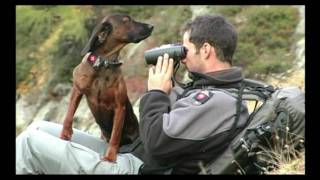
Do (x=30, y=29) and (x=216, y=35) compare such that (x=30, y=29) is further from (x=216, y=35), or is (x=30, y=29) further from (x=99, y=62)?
(x=216, y=35)

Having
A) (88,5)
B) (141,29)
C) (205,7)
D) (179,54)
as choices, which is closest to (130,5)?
(88,5)

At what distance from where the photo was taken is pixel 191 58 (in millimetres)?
3834

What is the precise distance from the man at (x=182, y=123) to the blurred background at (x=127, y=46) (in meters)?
4.24

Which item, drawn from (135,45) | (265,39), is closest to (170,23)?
(135,45)

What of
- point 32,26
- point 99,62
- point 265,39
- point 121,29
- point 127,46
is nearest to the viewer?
point 99,62

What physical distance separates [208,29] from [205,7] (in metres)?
8.83

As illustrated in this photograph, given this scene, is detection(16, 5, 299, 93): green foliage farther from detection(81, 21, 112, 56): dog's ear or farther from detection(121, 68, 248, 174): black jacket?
detection(121, 68, 248, 174): black jacket

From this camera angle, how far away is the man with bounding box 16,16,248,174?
11.6ft

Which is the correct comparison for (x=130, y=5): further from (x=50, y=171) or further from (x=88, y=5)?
(x=50, y=171)

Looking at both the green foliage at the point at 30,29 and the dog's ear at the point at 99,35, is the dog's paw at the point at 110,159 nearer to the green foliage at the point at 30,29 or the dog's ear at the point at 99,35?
the dog's ear at the point at 99,35

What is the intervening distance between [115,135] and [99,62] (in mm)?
558

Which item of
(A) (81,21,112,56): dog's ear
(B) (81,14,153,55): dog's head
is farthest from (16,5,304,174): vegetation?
(A) (81,21,112,56): dog's ear

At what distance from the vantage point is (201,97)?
3.56 meters

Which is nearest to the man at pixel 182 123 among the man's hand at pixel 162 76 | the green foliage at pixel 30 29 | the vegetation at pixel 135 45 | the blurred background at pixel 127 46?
the man's hand at pixel 162 76
